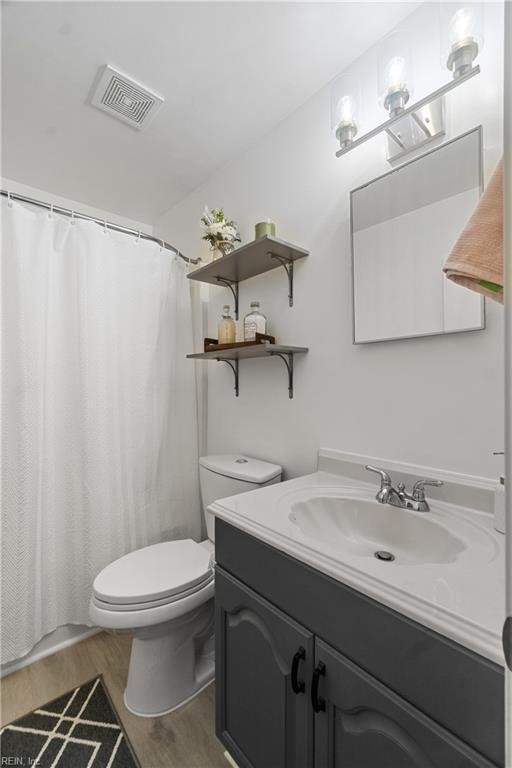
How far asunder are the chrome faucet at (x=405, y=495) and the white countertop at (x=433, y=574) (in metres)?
0.04

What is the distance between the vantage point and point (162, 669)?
1.28 metres

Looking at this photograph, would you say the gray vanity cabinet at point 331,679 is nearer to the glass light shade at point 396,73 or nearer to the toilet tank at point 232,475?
the toilet tank at point 232,475

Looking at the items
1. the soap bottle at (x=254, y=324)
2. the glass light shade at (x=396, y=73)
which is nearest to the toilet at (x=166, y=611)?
the soap bottle at (x=254, y=324)

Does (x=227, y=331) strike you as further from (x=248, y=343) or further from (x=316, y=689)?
(x=316, y=689)

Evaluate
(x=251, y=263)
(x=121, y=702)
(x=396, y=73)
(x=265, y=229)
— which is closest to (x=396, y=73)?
(x=396, y=73)

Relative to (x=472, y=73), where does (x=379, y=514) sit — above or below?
below

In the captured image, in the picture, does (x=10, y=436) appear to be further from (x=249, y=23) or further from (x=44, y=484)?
(x=249, y=23)

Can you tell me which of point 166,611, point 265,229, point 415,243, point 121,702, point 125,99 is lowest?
point 121,702

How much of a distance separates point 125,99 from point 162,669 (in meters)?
2.20

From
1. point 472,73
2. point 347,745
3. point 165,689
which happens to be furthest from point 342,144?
point 165,689

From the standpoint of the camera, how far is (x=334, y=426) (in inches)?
52.6

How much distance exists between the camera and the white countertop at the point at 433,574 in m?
0.54

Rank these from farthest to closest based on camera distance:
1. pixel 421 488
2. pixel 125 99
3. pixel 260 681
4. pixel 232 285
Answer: pixel 232 285 < pixel 125 99 < pixel 421 488 < pixel 260 681

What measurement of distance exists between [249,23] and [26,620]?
237 centimetres
